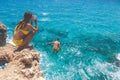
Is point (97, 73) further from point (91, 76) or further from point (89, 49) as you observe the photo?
point (89, 49)

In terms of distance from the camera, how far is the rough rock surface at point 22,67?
533 centimetres

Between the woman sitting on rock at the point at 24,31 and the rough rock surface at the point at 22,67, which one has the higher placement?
the woman sitting on rock at the point at 24,31

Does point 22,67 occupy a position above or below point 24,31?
below

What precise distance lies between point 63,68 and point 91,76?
1.68 metres

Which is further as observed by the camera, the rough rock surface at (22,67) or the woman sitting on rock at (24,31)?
the woman sitting on rock at (24,31)

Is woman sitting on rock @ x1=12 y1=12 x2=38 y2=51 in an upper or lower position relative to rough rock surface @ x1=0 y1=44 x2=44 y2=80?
upper

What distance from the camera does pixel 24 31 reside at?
7.08 meters

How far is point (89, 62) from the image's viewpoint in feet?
39.0

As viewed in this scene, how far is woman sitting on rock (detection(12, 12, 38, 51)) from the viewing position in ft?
22.5

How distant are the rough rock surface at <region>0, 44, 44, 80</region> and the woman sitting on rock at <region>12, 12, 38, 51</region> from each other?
0.45 meters

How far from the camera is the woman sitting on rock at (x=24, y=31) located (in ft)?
22.5

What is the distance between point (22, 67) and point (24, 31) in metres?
1.66

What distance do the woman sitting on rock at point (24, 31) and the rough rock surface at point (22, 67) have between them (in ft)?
1.47

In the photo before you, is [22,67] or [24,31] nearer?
[22,67]
